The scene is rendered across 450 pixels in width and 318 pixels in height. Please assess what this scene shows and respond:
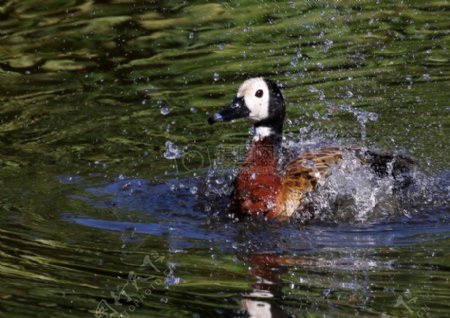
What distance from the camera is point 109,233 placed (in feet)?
23.6

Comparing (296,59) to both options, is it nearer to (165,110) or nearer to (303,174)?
(165,110)

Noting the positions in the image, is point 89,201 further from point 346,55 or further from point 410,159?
point 346,55

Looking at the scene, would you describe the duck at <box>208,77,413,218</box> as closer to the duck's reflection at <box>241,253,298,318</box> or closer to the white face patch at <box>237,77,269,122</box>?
the white face patch at <box>237,77,269,122</box>

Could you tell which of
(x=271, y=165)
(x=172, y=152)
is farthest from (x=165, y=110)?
(x=271, y=165)

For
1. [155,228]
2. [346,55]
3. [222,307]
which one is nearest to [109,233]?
[155,228]

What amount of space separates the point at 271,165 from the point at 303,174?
257mm

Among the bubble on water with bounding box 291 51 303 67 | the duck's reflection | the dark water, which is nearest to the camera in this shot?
the duck's reflection

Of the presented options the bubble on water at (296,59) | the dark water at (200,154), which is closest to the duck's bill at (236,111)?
the dark water at (200,154)

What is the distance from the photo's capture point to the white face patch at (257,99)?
26.5 feet

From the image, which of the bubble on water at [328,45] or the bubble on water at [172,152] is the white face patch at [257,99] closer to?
the bubble on water at [172,152]

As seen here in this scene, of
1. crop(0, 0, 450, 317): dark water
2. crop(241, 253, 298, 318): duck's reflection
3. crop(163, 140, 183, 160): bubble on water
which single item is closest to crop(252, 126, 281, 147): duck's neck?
crop(0, 0, 450, 317): dark water

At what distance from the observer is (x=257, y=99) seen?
8086mm

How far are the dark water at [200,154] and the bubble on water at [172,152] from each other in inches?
0.4

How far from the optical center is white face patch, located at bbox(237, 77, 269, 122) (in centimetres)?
807
